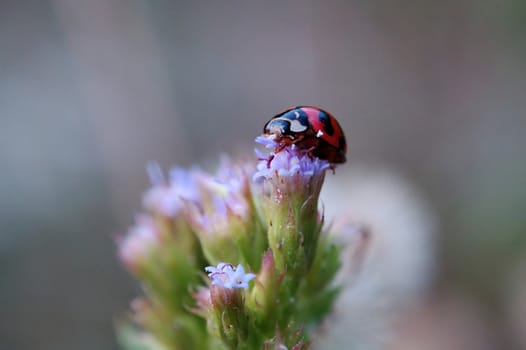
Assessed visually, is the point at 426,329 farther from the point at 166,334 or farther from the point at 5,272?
the point at 5,272

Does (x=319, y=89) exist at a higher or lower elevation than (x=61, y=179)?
higher

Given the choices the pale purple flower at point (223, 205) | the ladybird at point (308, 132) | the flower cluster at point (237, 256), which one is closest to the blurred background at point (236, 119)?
the flower cluster at point (237, 256)

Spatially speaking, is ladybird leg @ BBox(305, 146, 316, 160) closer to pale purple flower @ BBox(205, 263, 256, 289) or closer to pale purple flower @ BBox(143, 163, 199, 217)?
pale purple flower @ BBox(205, 263, 256, 289)

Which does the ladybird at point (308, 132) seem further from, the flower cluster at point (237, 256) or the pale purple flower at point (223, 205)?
the pale purple flower at point (223, 205)

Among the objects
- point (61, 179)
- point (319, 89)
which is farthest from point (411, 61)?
point (61, 179)

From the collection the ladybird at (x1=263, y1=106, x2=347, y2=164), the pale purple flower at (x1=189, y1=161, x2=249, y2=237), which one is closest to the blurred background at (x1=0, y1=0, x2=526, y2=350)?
the pale purple flower at (x1=189, y1=161, x2=249, y2=237)

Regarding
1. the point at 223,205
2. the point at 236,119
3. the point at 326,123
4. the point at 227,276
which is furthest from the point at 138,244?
the point at 236,119
